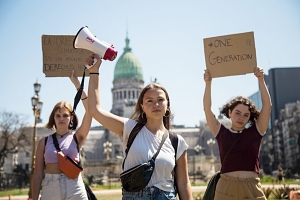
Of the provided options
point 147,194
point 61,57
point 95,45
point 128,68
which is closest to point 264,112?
point 147,194

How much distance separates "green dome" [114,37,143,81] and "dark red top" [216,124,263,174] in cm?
9768

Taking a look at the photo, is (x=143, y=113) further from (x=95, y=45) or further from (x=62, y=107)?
(x=62, y=107)

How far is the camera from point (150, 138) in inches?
171

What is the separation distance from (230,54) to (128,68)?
98156 millimetres

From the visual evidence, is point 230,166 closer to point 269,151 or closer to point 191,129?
point 269,151

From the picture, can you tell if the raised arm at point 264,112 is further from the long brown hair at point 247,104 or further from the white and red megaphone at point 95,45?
the white and red megaphone at point 95,45

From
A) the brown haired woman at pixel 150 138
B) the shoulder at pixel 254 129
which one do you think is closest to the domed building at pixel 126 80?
the shoulder at pixel 254 129

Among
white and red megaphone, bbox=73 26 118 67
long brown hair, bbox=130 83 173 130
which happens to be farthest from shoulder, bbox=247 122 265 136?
white and red megaphone, bbox=73 26 118 67

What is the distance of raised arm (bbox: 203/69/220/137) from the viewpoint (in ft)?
18.1

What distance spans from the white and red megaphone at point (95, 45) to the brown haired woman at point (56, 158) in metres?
1.25

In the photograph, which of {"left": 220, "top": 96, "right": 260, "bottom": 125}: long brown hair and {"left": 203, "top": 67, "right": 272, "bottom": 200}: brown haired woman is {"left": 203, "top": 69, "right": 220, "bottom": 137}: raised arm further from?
{"left": 220, "top": 96, "right": 260, "bottom": 125}: long brown hair

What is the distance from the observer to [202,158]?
209 ft

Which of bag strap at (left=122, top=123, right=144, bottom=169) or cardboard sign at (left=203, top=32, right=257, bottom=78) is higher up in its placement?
cardboard sign at (left=203, top=32, right=257, bottom=78)

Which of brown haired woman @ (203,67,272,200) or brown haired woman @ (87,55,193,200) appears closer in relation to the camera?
brown haired woman @ (87,55,193,200)
